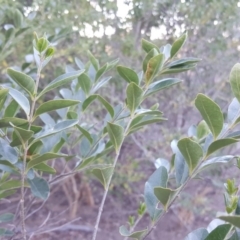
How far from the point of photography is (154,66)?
2.33ft

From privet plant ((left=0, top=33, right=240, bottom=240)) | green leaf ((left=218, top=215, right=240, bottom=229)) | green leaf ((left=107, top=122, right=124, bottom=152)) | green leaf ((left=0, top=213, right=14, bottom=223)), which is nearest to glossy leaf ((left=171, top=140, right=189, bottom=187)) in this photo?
privet plant ((left=0, top=33, right=240, bottom=240))

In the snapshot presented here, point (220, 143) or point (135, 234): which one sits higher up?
point (220, 143)

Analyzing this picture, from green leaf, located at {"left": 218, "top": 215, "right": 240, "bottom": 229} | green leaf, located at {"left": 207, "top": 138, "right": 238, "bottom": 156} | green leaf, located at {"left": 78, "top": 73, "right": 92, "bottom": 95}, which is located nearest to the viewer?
green leaf, located at {"left": 218, "top": 215, "right": 240, "bottom": 229}

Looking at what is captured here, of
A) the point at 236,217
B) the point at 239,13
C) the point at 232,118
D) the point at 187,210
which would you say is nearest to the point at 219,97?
the point at 239,13

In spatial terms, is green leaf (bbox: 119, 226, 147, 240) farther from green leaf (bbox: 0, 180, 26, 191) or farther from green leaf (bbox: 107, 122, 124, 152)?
green leaf (bbox: 0, 180, 26, 191)

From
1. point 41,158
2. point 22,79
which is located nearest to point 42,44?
point 22,79

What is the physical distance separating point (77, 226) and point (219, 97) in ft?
4.97

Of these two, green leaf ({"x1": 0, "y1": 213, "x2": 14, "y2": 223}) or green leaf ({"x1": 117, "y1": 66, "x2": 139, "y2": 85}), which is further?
green leaf ({"x1": 0, "y1": 213, "x2": 14, "y2": 223})

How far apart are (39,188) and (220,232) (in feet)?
1.31

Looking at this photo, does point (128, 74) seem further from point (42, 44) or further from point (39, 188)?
point (39, 188)

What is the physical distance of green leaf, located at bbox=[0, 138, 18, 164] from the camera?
0.70 meters

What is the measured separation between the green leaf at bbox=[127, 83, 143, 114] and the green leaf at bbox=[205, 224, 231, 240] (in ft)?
0.84

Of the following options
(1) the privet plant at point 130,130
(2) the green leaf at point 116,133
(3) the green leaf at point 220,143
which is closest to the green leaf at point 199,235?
(1) the privet plant at point 130,130

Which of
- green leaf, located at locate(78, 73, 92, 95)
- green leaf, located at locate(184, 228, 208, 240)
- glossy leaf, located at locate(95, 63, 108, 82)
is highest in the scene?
glossy leaf, located at locate(95, 63, 108, 82)
